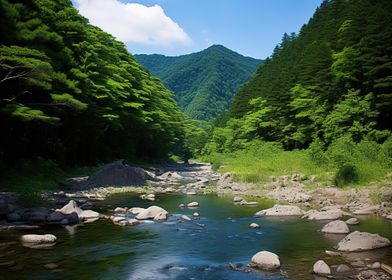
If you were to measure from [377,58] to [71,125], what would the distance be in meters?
24.0

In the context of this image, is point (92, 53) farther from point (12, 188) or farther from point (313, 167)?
point (313, 167)

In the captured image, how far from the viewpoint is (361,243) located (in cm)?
1112

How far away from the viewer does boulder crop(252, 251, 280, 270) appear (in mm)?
9922

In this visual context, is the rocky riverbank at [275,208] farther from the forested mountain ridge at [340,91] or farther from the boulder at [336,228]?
the forested mountain ridge at [340,91]

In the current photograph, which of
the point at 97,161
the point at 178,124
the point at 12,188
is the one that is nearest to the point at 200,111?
the point at 178,124

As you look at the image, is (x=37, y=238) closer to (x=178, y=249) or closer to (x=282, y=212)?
(x=178, y=249)

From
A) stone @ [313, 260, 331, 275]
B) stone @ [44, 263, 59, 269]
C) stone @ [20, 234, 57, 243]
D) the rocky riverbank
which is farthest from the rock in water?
stone @ [313, 260, 331, 275]

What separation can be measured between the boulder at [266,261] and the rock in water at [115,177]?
690 inches

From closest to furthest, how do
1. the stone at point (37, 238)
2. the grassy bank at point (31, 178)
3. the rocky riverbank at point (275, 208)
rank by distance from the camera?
1. the rocky riverbank at point (275, 208)
2. the stone at point (37, 238)
3. the grassy bank at point (31, 178)

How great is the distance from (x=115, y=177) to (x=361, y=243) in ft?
63.1

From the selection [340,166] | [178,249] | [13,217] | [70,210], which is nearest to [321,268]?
[178,249]

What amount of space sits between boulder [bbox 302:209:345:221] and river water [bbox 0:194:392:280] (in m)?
0.59

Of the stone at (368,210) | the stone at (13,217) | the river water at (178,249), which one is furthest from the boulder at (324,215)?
the stone at (13,217)

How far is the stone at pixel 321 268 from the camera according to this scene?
926 centimetres
